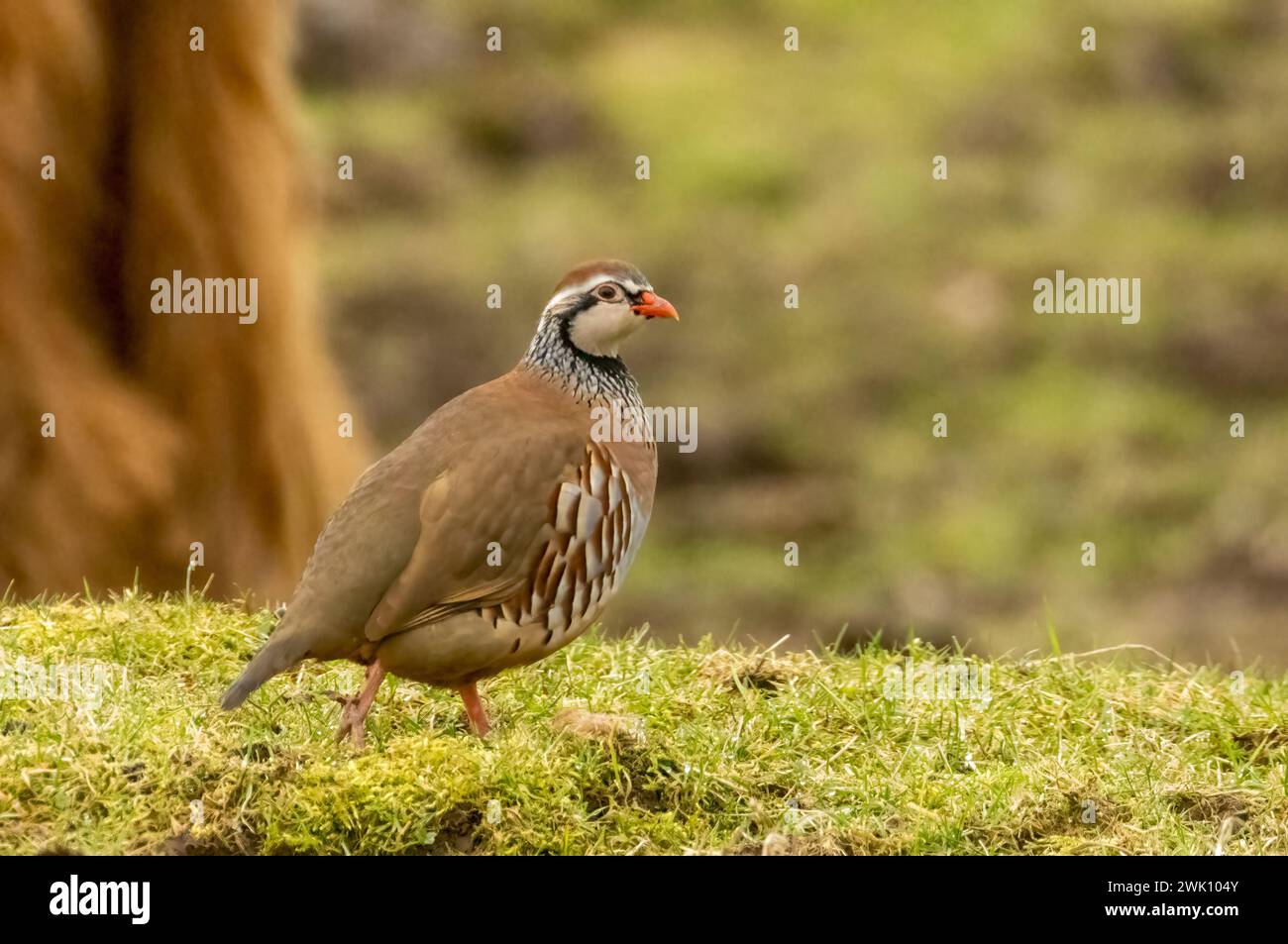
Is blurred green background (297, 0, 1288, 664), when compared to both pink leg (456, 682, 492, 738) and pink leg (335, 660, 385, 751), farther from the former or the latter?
pink leg (335, 660, 385, 751)

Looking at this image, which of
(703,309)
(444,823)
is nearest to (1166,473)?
(703,309)

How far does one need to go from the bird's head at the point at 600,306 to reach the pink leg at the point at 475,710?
0.80 m

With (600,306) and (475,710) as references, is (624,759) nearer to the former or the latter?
(475,710)

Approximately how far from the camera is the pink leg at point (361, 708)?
14.9ft

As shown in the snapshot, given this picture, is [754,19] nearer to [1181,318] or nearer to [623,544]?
[1181,318]

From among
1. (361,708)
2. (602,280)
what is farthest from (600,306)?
(361,708)

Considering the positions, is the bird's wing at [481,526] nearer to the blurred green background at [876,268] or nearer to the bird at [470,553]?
the bird at [470,553]

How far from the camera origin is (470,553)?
178 inches

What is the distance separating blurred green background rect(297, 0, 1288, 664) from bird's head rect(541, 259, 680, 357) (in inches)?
218

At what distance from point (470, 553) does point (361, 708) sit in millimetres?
399

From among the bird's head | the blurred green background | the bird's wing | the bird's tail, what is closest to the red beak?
the bird's head

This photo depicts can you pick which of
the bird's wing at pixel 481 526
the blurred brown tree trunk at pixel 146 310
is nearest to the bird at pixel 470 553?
the bird's wing at pixel 481 526

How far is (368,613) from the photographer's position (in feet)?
14.8

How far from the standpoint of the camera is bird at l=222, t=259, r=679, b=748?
450 cm
